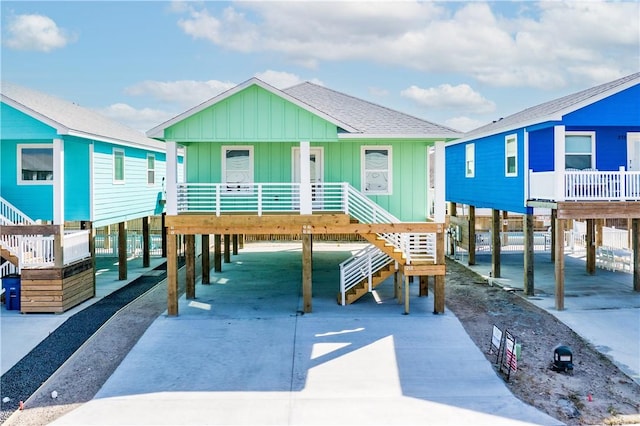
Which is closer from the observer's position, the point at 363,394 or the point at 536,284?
the point at 363,394

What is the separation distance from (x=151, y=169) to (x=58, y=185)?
7.65 metres

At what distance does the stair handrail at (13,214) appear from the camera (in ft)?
55.2

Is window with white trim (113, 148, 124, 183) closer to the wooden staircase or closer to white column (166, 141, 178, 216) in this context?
white column (166, 141, 178, 216)

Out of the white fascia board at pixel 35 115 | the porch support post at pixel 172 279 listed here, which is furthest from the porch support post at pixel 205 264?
the white fascia board at pixel 35 115

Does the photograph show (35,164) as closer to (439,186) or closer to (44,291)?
(44,291)

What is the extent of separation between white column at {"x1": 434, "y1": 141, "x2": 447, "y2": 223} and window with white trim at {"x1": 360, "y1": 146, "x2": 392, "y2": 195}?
156cm

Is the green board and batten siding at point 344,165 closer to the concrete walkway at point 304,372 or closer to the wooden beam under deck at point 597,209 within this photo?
the concrete walkway at point 304,372

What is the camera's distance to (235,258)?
27.5 meters

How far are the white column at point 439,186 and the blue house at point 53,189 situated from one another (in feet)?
37.4

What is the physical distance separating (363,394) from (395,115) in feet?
34.0

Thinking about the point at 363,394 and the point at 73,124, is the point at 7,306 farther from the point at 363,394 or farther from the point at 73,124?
the point at 363,394

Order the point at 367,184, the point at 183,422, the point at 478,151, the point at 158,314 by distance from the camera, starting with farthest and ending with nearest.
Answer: the point at 478,151 < the point at 367,184 < the point at 158,314 < the point at 183,422

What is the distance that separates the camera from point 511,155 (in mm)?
19500

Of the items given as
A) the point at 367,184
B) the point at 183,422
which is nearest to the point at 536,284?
the point at 367,184
